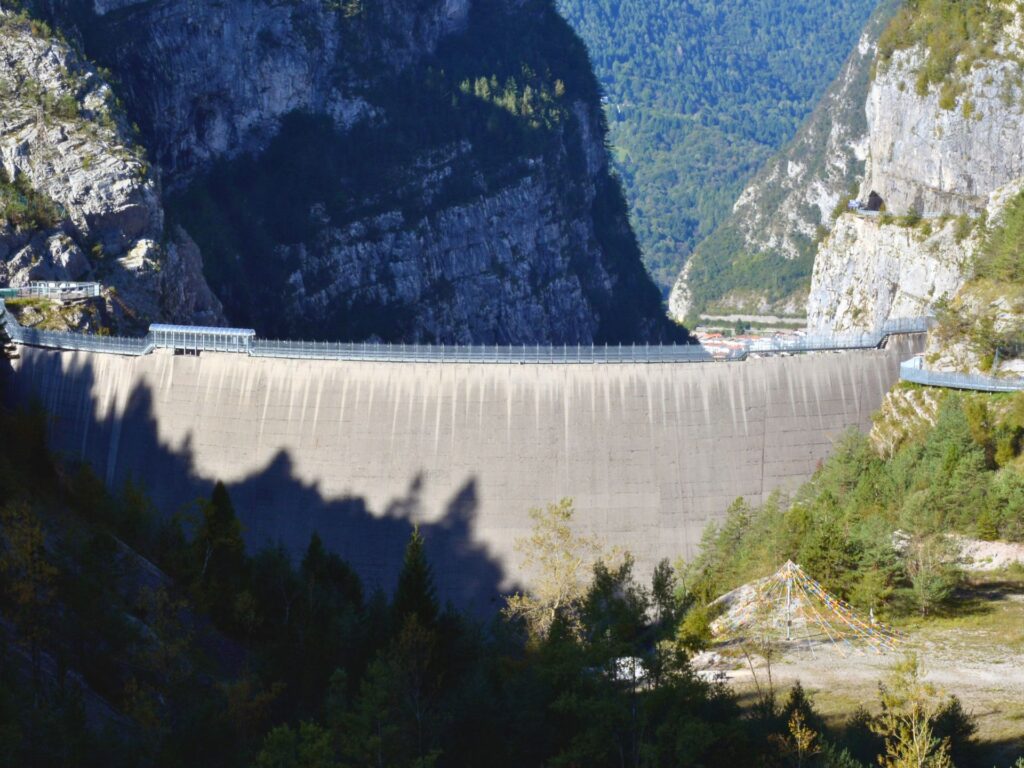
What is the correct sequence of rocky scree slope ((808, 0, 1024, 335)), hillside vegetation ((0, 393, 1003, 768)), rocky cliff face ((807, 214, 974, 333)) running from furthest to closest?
1. rocky cliff face ((807, 214, 974, 333))
2. rocky scree slope ((808, 0, 1024, 335))
3. hillside vegetation ((0, 393, 1003, 768))

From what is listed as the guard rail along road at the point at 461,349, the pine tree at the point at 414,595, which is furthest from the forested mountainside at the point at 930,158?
the pine tree at the point at 414,595

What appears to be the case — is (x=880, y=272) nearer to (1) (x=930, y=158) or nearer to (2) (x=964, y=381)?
(1) (x=930, y=158)

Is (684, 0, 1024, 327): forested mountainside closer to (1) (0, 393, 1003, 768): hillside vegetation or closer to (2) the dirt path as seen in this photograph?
(2) the dirt path

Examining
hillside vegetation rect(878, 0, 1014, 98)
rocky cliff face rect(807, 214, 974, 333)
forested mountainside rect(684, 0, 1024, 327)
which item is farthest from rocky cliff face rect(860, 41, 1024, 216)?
rocky cliff face rect(807, 214, 974, 333)

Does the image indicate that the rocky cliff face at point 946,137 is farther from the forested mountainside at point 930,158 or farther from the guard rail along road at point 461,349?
the guard rail along road at point 461,349

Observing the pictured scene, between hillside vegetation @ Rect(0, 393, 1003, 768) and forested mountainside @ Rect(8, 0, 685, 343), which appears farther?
forested mountainside @ Rect(8, 0, 685, 343)
